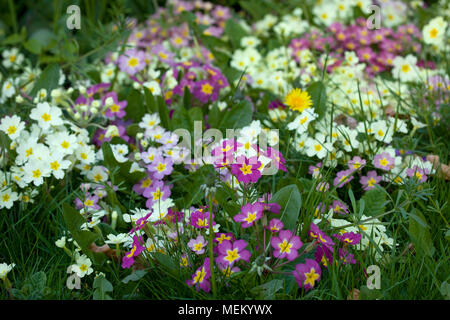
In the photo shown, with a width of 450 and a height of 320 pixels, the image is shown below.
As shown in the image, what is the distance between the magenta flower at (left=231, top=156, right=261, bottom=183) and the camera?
138 cm

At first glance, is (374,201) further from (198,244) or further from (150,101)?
(150,101)

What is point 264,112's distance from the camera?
2174mm

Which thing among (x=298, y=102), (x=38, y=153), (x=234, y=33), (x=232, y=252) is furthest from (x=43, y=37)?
(x=232, y=252)

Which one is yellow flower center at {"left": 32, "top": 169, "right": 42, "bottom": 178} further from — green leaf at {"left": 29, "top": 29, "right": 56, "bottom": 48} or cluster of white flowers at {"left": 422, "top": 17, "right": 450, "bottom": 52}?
Answer: cluster of white flowers at {"left": 422, "top": 17, "right": 450, "bottom": 52}

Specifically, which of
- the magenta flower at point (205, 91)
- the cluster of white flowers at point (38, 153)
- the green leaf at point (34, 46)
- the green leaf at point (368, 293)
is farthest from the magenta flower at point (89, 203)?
the green leaf at point (34, 46)

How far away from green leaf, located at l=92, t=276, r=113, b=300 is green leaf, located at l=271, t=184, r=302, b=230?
462 millimetres

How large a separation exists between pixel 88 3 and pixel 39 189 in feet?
5.12

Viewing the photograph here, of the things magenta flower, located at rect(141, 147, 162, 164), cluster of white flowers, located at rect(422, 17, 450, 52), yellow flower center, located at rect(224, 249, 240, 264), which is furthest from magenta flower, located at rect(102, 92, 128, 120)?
cluster of white flowers, located at rect(422, 17, 450, 52)

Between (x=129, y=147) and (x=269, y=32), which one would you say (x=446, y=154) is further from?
(x=269, y=32)

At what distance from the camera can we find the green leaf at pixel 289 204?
142 centimetres

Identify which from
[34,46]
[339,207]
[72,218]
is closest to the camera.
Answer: [72,218]

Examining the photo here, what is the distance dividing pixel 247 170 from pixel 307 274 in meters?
0.30

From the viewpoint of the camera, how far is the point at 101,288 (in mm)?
1317
